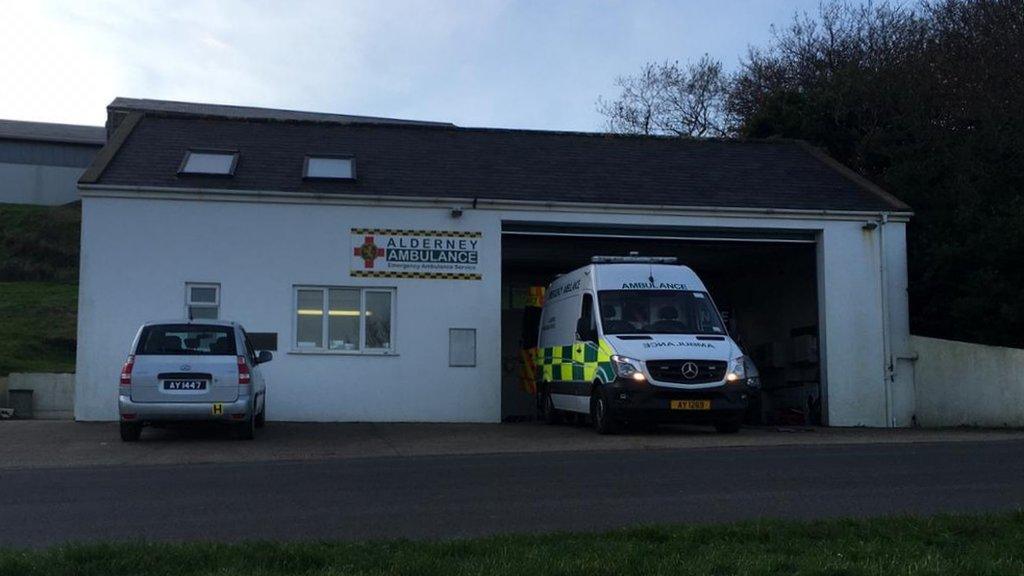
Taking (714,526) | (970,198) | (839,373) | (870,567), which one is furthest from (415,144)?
(870,567)

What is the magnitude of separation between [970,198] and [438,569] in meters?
19.2

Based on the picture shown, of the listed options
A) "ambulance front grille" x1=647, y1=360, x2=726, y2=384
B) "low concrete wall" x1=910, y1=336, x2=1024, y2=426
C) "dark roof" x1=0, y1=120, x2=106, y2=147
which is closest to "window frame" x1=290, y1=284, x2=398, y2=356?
"ambulance front grille" x1=647, y1=360, x2=726, y2=384

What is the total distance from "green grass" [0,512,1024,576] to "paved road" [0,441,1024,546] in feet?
2.99

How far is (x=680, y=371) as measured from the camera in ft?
54.0

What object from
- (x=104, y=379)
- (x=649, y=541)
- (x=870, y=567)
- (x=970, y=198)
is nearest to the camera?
(x=870, y=567)

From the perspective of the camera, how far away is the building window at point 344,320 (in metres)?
20.4

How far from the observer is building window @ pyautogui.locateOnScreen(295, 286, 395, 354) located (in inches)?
803

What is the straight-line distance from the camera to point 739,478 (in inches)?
436

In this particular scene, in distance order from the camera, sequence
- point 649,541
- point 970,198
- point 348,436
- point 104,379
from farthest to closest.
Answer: point 970,198 < point 104,379 < point 348,436 < point 649,541

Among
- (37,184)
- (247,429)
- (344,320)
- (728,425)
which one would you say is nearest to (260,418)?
(247,429)

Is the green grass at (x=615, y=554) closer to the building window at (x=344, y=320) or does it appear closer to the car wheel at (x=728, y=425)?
the car wheel at (x=728, y=425)

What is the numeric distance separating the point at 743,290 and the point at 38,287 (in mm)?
33052

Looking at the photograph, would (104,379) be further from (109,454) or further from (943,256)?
(943,256)

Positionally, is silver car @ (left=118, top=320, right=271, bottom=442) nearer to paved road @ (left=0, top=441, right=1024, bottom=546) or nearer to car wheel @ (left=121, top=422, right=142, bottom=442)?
car wheel @ (left=121, top=422, right=142, bottom=442)
